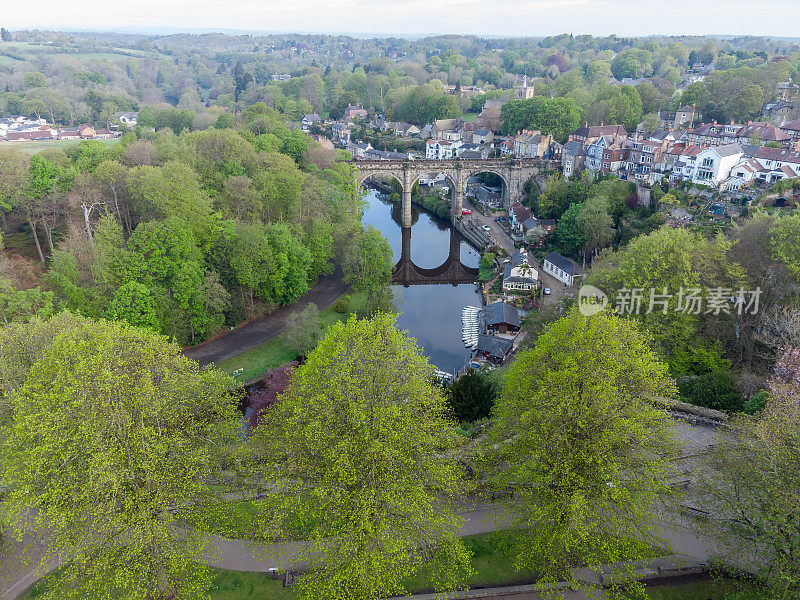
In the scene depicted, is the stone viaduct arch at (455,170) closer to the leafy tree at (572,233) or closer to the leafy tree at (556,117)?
the leafy tree at (556,117)

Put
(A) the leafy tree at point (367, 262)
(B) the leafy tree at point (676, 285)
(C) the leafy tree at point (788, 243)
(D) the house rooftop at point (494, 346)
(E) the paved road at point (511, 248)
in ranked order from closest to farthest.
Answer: (C) the leafy tree at point (788, 243) → (B) the leafy tree at point (676, 285) → (D) the house rooftop at point (494, 346) → (E) the paved road at point (511, 248) → (A) the leafy tree at point (367, 262)

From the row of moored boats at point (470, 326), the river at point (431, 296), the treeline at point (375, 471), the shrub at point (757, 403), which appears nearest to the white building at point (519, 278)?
the river at point (431, 296)

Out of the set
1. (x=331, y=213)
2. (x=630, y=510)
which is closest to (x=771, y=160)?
(x=331, y=213)

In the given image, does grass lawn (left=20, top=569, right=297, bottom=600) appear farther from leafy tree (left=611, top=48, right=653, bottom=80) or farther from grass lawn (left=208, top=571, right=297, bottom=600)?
leafy tree (left=611, top=48, right=653, bottom=80)

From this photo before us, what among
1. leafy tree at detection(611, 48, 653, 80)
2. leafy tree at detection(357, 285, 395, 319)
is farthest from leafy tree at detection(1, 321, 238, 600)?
leafy tree at detection(611, 48, 653, 80)

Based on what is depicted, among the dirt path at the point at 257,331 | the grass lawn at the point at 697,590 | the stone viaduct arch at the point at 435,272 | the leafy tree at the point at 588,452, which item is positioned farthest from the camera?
the stone viaduct arch at the point at 435,272

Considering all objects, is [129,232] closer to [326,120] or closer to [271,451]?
[271,451]
